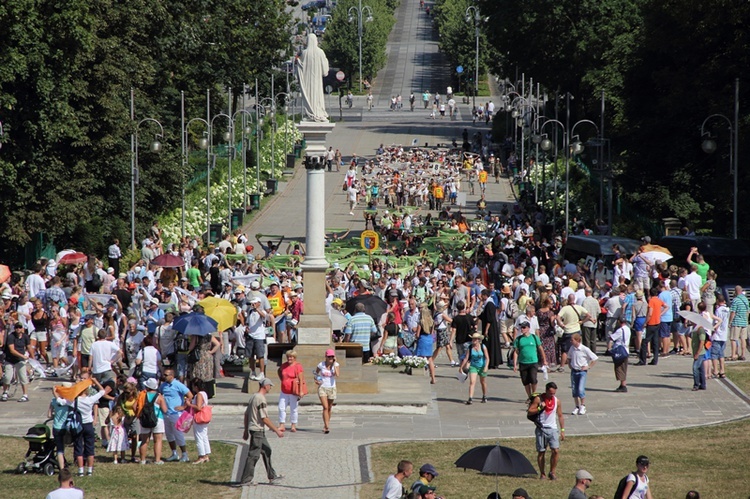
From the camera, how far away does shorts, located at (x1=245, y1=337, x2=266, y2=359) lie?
2847cm

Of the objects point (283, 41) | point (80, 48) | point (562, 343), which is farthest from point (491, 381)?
point (283, 41)

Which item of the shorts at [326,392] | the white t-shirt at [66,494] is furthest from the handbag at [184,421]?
the white t-shirt at [66,494]

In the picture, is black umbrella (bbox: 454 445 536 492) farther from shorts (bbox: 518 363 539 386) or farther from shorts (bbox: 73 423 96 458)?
shorts (bbox: 518 363 539 386)

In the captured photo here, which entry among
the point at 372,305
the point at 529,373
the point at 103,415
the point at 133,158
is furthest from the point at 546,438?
the point at 133,158

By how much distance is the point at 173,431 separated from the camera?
22906 mm

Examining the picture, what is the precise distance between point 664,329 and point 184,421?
42.3 feet

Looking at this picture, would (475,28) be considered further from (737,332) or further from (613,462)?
(613,462)

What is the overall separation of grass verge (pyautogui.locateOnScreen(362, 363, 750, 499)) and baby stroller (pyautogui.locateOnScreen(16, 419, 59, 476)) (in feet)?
16.0

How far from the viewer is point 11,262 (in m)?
47.4

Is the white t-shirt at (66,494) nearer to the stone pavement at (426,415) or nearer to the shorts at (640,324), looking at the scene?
the stone pavement at (426,415)

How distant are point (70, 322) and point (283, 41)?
5248 cm

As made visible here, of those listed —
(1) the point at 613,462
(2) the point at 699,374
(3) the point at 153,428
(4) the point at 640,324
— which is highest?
(4) the point at 640,324

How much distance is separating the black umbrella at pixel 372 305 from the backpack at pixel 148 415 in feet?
30.0

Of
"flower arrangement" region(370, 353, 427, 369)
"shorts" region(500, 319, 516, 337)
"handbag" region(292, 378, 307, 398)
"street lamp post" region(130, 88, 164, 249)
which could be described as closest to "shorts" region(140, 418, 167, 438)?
"handbag" region(292, 378, 307, 398)
